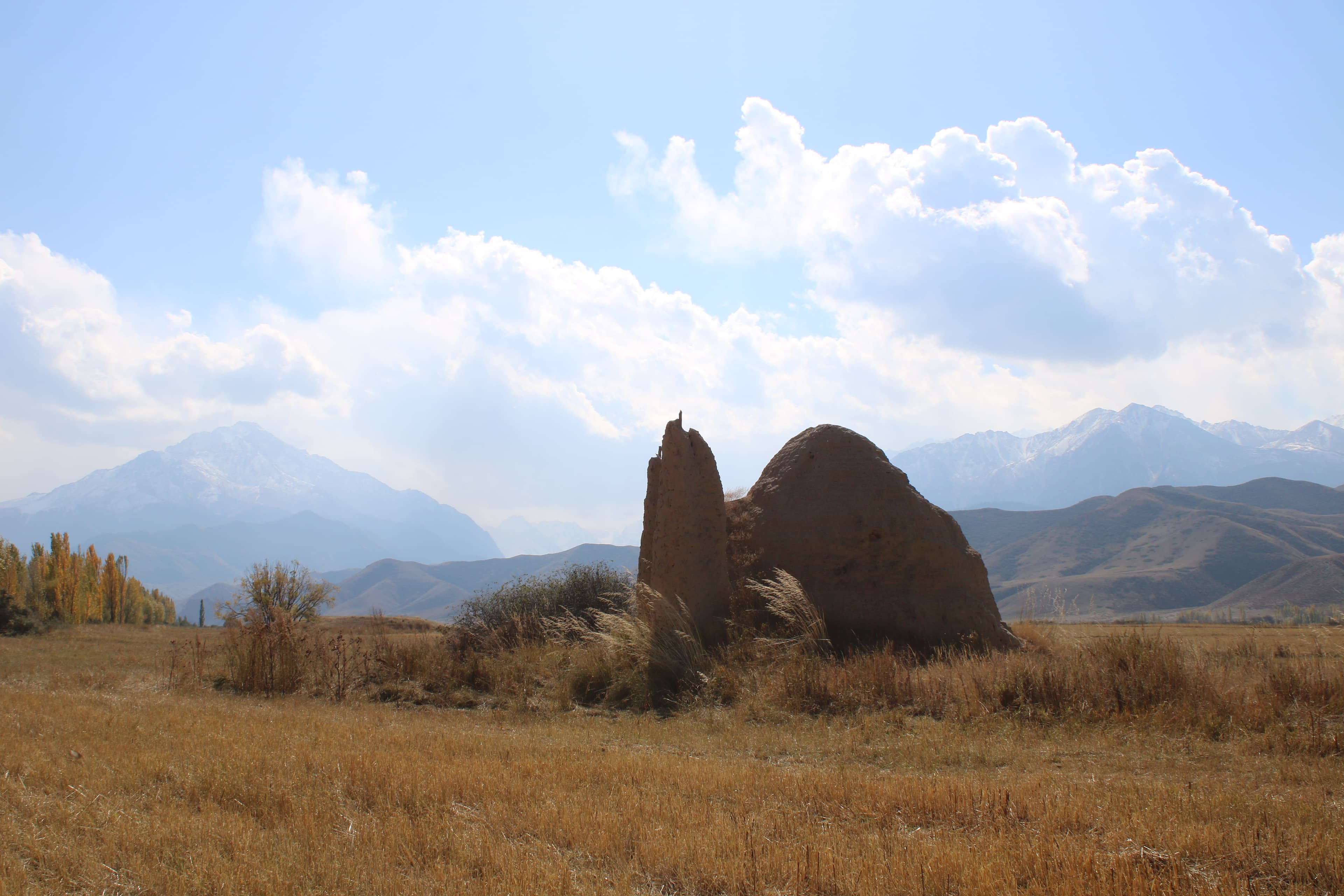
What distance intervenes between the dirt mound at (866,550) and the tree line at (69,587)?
29305 millimetres

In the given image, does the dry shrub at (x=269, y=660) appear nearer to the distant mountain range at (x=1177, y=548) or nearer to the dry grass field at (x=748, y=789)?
the dry grass field at (x=748, y=789)

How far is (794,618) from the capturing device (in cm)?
1057

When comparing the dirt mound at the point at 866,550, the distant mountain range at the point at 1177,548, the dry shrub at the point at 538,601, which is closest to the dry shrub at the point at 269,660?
the dry shrub at the point at 538,601

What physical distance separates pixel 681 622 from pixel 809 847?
278 inches

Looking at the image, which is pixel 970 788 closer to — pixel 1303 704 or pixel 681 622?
pixel 1303 704

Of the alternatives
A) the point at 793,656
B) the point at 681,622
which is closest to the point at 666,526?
the point at 681,622

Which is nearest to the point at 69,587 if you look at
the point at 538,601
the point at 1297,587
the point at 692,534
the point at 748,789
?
the point at 538,601

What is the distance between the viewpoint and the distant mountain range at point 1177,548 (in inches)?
3947

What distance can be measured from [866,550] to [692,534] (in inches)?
115

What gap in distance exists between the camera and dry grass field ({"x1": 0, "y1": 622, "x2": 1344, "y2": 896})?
3.83 m

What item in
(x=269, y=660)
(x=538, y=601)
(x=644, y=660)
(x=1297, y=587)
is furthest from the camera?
(x=1297, y=587)

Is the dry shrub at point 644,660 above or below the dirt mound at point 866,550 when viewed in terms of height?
below

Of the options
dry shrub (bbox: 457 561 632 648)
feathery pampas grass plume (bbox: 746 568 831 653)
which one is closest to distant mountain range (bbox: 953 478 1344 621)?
dry shrub (bbox: 457 561 632 648)

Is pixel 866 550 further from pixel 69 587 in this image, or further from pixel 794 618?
pixel 69 587
